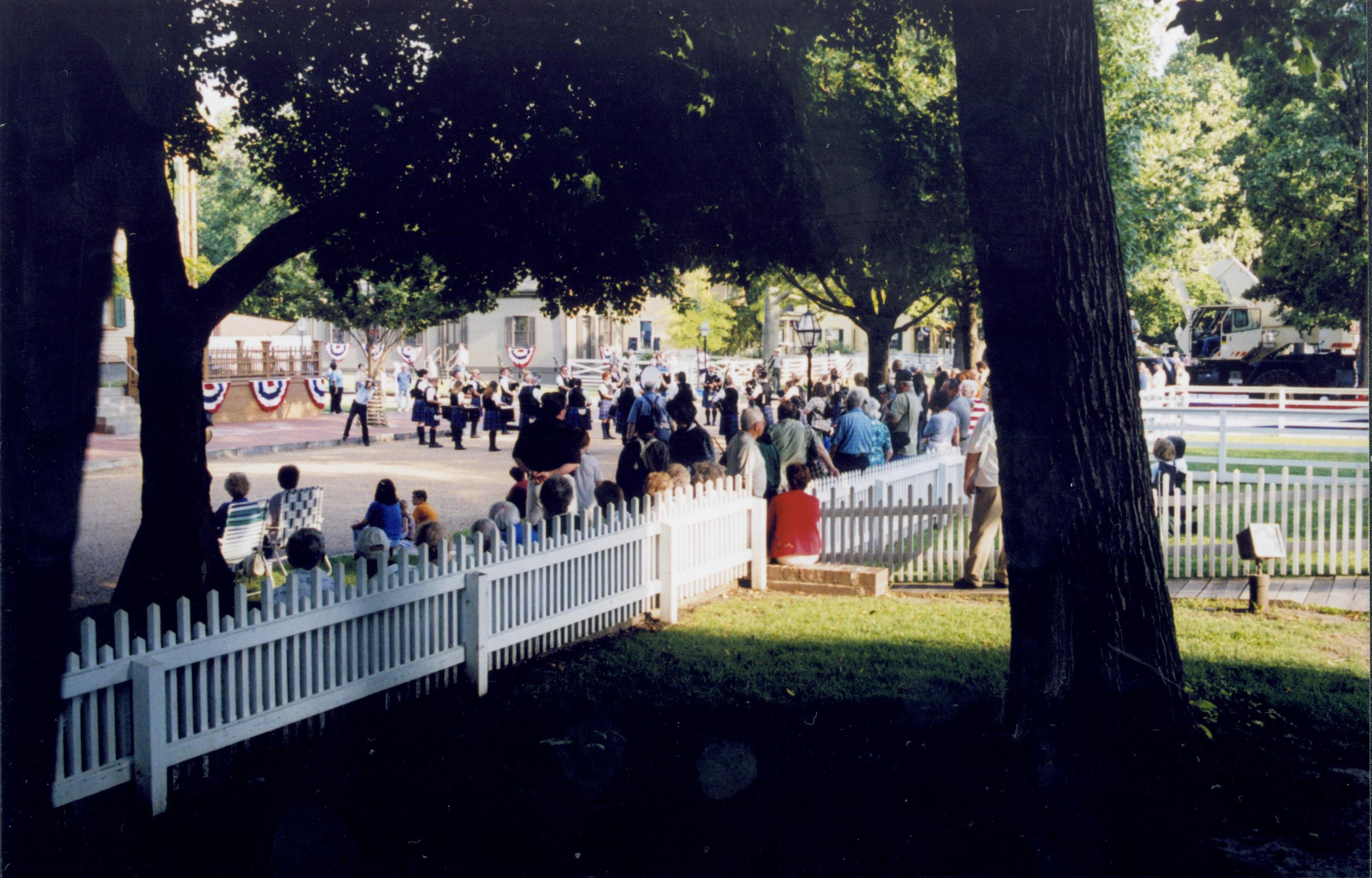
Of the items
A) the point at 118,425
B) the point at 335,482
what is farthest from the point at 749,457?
the point at 118,425

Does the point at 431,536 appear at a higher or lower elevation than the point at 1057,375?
lower

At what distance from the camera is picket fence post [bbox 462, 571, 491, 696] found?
22.0ft

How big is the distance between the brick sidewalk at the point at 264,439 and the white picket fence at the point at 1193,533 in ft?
46.3

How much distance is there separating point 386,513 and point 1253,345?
33185mm

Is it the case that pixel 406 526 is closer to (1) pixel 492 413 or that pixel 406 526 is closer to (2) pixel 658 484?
(2) pixel 658 484

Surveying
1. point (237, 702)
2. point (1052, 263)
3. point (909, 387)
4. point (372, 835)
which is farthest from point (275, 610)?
point (909, 387)

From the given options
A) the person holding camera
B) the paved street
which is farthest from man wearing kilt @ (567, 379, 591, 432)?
the person holding camera

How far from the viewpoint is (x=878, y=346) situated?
2366 centimetres

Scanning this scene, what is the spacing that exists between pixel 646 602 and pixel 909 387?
10.3 metres

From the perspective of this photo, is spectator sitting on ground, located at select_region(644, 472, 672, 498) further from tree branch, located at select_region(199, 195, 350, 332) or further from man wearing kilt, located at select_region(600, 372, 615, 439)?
man wearing kilt, located at select_region(600, 372, 615, 439)

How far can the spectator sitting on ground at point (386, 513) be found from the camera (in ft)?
29.8

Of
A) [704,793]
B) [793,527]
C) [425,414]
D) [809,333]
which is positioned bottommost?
[704,793]

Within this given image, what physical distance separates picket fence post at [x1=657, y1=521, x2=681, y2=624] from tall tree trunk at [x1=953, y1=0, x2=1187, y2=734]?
3664 mm

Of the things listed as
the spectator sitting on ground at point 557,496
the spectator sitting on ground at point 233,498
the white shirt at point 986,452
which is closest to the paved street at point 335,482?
the spectator sitting on ground at point 233,498
